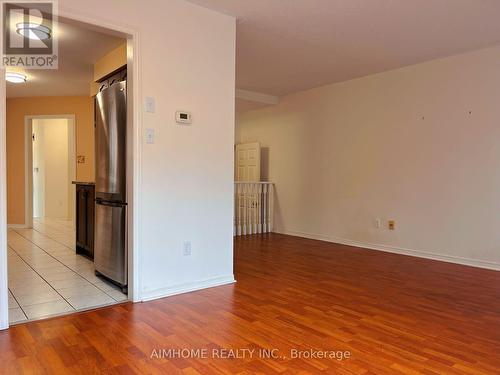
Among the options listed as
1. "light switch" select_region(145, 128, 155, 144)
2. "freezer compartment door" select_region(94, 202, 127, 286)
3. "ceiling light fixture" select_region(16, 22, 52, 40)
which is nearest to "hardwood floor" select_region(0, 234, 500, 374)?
"freezer compartment door" select_region(94, 202, 127, 286)

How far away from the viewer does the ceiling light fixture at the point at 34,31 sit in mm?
3414

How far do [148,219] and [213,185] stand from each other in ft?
2.24

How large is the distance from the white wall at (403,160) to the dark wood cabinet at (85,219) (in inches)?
134

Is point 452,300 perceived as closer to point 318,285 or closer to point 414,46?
point 318,285

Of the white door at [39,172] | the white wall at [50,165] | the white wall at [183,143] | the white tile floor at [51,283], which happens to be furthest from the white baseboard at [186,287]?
the white door at [39,172]

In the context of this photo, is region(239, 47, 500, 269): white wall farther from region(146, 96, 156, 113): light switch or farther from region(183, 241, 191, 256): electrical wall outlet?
region(146, 96, 156, 113): light switch

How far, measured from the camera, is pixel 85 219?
174 inches

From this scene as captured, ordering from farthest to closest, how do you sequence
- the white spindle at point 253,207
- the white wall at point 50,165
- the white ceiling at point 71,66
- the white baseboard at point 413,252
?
the white wall at point 50,165
the white spindle at point 253,207
the white baseboard at point 413,252
the white ceiling at point 71,66

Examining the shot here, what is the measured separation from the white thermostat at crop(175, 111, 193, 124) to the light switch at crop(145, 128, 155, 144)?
0.25 m

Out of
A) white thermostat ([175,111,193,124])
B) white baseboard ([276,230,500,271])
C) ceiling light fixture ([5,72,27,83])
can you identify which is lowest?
white baseboard ([276,230,500,271])

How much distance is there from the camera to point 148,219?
9.40 feet

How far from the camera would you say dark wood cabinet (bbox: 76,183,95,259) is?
424cm

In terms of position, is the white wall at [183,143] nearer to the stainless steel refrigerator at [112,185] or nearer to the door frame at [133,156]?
the door frame at [133,156]

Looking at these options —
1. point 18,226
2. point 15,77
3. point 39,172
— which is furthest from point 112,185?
point 39,172
